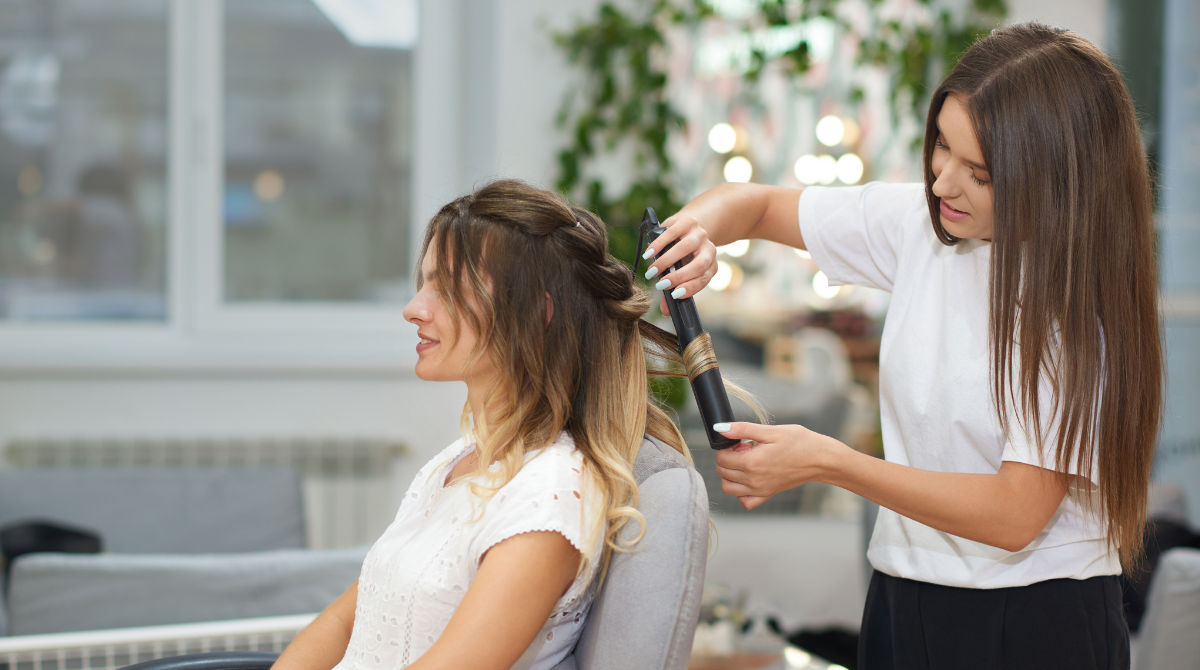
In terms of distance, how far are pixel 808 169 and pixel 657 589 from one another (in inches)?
174

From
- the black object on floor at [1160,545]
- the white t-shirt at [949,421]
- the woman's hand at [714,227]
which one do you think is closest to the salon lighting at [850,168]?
the black object on floor at [1160,545]

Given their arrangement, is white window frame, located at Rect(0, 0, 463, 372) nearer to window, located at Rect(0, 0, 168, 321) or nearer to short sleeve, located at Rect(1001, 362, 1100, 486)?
window, located at Rect(0, 0, 168, 321)

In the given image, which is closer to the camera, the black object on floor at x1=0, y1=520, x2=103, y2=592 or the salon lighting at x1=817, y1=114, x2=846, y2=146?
the black object on floor at x1=0, y1=520, x2=103, y2=592

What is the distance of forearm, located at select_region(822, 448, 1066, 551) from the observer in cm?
104

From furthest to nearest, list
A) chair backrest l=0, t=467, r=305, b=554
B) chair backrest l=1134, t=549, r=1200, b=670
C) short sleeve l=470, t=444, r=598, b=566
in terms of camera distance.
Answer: chair backrest l=0, t=467, r=305, b=554 → chair backrest l=1134, t=549, r=1200, b=670 → short sleeve l=470, t=444, r=598, b=566

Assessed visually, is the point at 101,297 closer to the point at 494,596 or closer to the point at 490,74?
the point at 490,74

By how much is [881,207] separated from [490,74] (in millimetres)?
2093

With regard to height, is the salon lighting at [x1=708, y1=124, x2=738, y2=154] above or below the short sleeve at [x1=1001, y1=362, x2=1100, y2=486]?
above

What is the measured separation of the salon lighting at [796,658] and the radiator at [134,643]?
0.96 meters

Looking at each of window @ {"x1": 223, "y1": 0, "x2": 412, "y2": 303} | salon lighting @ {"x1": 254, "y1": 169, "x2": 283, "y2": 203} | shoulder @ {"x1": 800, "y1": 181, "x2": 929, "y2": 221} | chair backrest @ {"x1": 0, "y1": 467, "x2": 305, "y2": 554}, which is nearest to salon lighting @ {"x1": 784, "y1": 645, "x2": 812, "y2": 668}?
shoulder @ {"x1": 800, "y1": 181, "x2": 929, "y2": 221}

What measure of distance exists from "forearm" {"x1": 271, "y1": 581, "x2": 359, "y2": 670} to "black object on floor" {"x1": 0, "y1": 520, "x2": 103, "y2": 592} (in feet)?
4.25

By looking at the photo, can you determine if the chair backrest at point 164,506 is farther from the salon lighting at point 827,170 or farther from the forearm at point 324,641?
the salon lighting at point 827,170

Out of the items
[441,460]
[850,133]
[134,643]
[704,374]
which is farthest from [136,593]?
[850,133]

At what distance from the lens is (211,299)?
3324 millimetres
